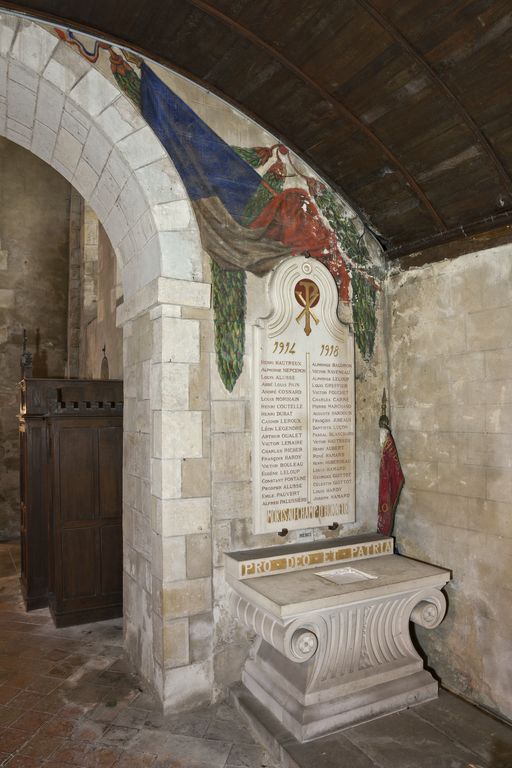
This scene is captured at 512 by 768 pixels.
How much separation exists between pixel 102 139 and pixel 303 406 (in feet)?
7.27

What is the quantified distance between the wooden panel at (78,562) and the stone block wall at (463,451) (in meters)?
2.70

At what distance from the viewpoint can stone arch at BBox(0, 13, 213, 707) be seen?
3.23 m

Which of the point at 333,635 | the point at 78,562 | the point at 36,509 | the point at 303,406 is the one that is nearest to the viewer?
the point at 333,635

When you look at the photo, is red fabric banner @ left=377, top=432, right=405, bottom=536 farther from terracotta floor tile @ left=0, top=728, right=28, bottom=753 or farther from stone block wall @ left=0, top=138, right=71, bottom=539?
stone block wall @ left=0, top=138, right=71, bottom=539

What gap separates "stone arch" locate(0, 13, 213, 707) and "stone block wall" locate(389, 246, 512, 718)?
64.5 inches

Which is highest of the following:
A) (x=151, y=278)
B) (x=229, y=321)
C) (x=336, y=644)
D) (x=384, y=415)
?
(x=151, y=278)

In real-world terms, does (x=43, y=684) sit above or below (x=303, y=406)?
below

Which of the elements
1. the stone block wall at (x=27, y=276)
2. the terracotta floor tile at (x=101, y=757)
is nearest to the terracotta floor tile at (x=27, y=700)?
the terracotta floor tile at (x=101, y=757)

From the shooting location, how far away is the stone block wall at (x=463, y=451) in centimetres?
340

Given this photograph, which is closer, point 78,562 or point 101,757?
point 101,757

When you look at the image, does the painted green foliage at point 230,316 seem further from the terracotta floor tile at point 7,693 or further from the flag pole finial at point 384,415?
the terracotta floor tile at point 7,693

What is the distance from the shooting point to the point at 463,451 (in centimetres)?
366

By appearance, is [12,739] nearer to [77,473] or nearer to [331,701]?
[331,701]

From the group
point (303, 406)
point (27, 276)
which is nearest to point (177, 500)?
point (303, 406)
